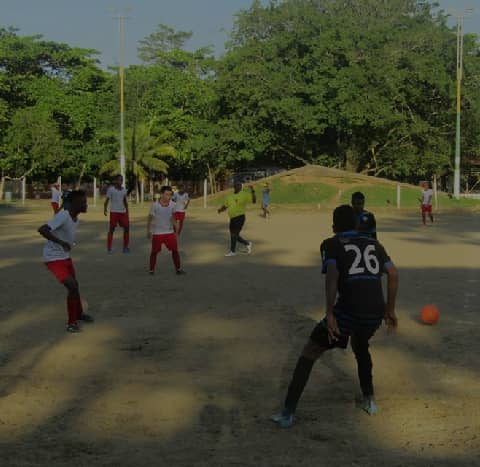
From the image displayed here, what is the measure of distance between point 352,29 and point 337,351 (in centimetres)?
4217

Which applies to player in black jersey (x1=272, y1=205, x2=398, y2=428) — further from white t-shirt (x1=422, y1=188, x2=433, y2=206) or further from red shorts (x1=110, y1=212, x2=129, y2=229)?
white t-shirt (x1=422, y1=188, x2=433, y2=206)

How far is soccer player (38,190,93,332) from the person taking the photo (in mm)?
7754

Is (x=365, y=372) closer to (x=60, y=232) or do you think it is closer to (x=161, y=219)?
(x=60, y=232)

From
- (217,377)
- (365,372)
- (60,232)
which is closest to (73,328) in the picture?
(60,232)

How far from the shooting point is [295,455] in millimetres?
4359

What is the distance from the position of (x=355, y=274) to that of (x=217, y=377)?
1.85 metres

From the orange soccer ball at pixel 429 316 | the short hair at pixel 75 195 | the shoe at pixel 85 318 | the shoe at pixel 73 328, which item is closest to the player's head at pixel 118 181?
the shoe at pixel 85 318

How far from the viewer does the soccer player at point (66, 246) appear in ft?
25.4

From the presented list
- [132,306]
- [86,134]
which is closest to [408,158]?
[86,134]

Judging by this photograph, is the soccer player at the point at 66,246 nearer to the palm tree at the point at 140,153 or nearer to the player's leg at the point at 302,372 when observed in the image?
the player's leg at the point at 302,372

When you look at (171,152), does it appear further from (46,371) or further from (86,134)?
(46,371)

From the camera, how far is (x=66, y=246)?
7793 mm

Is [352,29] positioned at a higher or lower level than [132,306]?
higher

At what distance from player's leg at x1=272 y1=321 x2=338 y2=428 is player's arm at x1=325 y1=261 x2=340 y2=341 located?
0.28 ft
